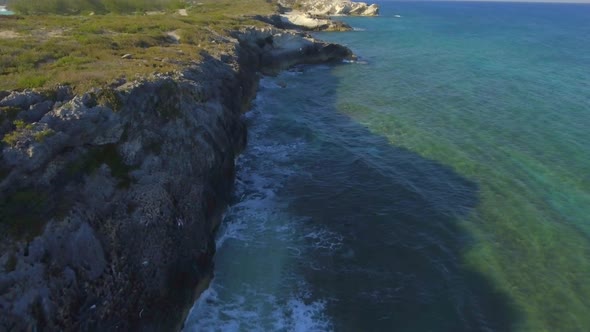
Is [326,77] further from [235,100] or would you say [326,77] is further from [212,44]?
[235,100]

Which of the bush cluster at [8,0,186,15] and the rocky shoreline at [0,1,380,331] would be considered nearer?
the rocky shoreline at [0,1,380,331]

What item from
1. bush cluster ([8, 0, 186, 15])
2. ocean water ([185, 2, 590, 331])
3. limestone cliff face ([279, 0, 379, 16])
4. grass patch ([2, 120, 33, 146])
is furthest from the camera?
limestone cliff face ([279, 0, 379, 16])

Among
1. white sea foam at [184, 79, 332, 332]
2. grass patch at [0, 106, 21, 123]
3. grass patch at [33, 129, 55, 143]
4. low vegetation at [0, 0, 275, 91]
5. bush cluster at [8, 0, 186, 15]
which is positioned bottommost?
white sea foam at [184, 79, 332, 332]

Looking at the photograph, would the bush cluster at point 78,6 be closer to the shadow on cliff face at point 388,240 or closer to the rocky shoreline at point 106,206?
the shadow on cliff face at point 388,240

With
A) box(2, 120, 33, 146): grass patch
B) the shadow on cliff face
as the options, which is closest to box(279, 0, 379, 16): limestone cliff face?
the shadow on cliff face

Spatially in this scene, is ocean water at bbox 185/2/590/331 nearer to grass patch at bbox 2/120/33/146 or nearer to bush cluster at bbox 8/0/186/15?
grass patch at bbox 2/120/33/146

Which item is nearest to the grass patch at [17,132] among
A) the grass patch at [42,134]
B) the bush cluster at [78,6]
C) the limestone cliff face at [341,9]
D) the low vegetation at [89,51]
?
the grass patch at [42,134]

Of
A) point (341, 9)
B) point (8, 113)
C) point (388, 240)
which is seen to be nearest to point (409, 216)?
point (388, 240)
